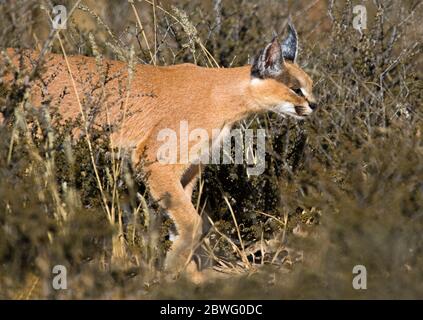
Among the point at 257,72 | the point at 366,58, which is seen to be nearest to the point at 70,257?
the point at 257,72

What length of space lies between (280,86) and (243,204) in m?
1.15

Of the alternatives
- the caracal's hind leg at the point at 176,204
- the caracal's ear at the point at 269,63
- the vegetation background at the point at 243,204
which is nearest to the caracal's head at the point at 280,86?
the caracal's ear at the point at 269,63

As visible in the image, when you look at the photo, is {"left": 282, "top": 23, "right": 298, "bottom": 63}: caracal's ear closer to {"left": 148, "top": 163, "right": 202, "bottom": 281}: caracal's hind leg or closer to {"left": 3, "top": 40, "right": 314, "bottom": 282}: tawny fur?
{"left": 3, "top": 40, "right": 314, "bottom": 282}: tawny fur

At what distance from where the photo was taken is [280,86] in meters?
7.02

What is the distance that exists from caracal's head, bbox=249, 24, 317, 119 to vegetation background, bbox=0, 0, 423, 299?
21 centimetres

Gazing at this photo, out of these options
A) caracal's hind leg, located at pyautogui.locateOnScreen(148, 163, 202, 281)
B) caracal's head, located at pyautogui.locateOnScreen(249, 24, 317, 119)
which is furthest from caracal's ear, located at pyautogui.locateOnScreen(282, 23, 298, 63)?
caracal's hind leg, located at pyautogui.locateOnScreen(148, 163, 202, 281)

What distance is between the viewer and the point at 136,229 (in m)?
6.21

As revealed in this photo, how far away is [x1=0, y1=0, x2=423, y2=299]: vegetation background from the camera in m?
5.23

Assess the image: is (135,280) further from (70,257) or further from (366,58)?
(366,58)

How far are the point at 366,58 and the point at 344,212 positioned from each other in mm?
3540

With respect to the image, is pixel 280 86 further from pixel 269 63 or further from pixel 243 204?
pixel 243 204

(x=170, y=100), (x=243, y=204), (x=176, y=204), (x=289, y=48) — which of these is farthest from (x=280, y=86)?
(x=176, y=204)

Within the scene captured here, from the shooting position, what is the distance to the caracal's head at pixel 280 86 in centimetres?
699
